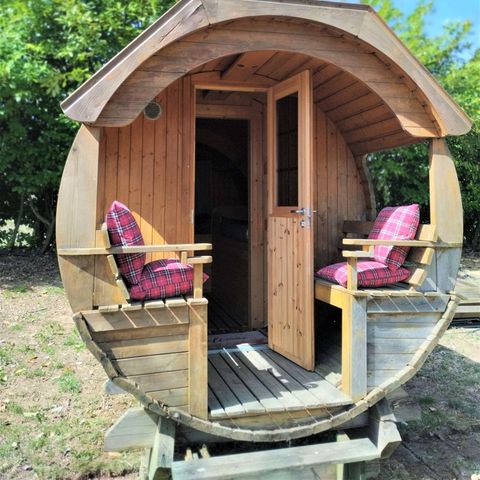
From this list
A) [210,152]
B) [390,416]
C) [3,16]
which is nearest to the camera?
[390,416]

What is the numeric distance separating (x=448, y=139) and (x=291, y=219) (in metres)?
6.66

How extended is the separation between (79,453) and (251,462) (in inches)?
55.4

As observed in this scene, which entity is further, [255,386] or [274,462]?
[255,386]

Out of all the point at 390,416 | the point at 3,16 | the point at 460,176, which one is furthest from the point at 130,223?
the point at 460,176

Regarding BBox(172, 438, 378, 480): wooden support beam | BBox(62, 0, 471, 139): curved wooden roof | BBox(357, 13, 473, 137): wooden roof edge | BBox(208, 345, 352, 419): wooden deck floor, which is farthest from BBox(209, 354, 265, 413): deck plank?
BBox(357, 13, 473, 137): wooden roof edge

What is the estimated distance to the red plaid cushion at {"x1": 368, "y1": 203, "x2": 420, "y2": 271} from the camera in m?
3.14

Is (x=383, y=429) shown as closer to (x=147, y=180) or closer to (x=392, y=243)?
(x=392, y=243)

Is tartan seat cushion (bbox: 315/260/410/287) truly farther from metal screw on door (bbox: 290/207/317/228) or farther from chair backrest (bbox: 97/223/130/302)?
chair backrest (bbox: 97/223/130/302)

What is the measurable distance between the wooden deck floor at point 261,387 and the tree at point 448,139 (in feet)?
17.7

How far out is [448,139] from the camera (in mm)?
8828

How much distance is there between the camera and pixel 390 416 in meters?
2.90

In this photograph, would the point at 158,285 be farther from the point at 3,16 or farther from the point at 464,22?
the point at 464,22

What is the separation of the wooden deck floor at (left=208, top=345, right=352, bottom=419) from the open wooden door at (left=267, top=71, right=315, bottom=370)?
173 mm

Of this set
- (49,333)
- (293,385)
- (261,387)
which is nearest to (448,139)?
(293,385)
